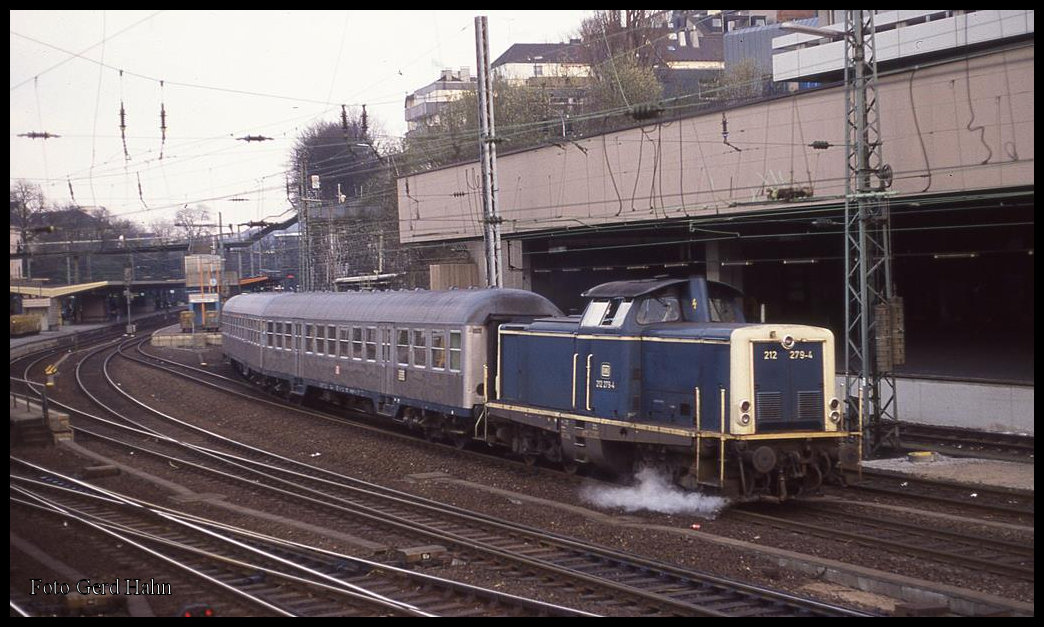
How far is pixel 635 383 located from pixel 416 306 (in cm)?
798

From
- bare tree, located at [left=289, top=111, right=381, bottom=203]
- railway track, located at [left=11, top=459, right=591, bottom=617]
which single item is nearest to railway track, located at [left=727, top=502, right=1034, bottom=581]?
railway track, located at [left=11, top=459, right=591, bottom=617]

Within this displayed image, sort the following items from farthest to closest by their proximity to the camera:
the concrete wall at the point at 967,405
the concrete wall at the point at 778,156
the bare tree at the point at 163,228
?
the bare tree at the point at 163,228
the concrete wall at the point at 967,405
the concrete wall at the point at 778,156

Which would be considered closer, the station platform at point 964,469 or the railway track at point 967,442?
the station platform at point 964,469

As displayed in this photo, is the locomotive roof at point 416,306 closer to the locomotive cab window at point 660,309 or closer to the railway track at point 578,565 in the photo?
the railway track at point 578,565

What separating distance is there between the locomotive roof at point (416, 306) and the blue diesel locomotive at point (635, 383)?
5 cm

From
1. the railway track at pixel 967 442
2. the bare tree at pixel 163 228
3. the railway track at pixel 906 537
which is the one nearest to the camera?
the railway track at pixel 906 537

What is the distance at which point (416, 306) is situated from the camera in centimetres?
2170

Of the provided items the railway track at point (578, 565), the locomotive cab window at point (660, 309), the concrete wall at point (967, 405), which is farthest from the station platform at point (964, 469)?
the railway track at point (578, 565)

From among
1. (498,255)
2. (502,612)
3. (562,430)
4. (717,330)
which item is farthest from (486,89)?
(502,612)

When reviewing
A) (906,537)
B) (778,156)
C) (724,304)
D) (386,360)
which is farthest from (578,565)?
(778,156)

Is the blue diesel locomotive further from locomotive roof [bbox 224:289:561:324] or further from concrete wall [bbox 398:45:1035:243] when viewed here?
concrete wall [bbox 398:45:1035:243]

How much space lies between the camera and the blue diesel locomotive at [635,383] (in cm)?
1375

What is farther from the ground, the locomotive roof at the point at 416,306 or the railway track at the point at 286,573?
the locomotive roof at the point at 416,306
